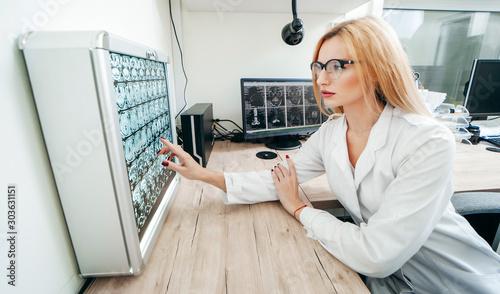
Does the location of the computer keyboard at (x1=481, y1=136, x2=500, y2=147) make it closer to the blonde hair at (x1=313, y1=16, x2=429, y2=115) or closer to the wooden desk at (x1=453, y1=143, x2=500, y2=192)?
the wooden desk at (x1=453, y1=143, x2=500, y2=192)

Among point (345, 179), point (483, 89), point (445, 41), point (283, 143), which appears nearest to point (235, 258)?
point (345, 179)

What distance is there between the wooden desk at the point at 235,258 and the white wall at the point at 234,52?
0.99 m

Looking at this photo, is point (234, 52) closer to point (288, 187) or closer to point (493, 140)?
point (288, 187)

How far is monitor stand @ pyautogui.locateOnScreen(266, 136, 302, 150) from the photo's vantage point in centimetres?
151

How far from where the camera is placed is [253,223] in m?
0.78

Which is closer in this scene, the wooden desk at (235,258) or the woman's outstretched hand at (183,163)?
the wooden desk at (235,258)

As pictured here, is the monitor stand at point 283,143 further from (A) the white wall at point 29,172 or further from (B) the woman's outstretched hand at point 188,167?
(A) the white wall at point 29,172

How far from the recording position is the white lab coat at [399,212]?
1.98 feet

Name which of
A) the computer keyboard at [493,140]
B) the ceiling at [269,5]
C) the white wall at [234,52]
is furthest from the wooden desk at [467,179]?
the ceiling at [269,5]

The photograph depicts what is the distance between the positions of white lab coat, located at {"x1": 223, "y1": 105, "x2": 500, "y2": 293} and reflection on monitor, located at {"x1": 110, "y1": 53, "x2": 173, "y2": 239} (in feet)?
0.86

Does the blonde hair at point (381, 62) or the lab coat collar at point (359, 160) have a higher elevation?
the blonde hair at point (381, 62)

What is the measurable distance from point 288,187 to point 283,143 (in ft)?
2.32

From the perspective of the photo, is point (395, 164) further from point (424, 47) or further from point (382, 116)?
point (424, 47)

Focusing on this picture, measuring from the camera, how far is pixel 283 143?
156 cm
